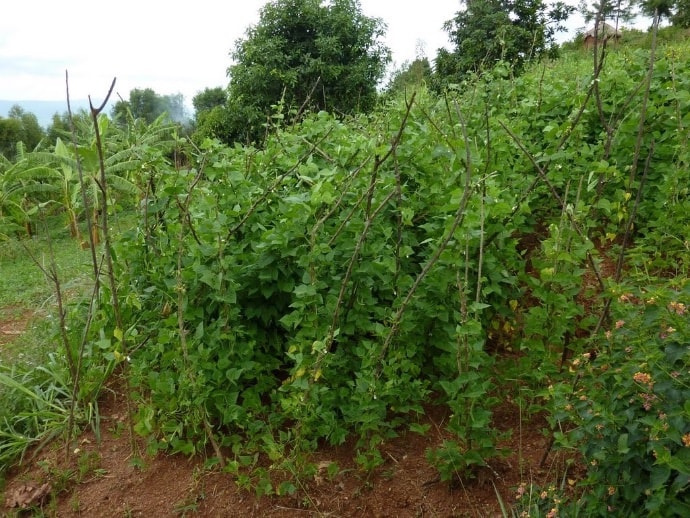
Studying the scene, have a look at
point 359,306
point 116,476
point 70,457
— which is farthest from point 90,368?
point 359,306

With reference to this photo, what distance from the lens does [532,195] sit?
3154 millimetres

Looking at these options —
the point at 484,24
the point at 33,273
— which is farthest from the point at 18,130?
the point at 484,24

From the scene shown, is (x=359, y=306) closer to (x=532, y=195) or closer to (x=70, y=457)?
(x=532, y=195)

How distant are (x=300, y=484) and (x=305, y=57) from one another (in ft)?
45.6

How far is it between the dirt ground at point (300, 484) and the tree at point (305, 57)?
40.9 ft

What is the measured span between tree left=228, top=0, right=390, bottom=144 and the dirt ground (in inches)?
491

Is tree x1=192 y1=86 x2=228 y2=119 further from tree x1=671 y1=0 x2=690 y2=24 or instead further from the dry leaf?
the dry leaf

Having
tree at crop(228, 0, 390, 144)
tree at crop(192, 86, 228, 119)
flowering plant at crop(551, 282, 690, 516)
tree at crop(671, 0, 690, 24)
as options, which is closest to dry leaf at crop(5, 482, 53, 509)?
flowering plant at crop(551, 282, 690, 516)

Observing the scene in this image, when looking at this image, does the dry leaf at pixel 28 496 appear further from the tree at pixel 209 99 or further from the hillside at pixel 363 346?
the tree at pixel 209 99

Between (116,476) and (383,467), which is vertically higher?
(383,467)

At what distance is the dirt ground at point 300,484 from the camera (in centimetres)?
234

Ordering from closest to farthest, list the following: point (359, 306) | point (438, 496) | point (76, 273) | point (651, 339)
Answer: point (651, 339) → point (438, 496) → point (359, 306) → point (76, 273)

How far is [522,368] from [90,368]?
2345mm

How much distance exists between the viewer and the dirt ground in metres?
2.34
